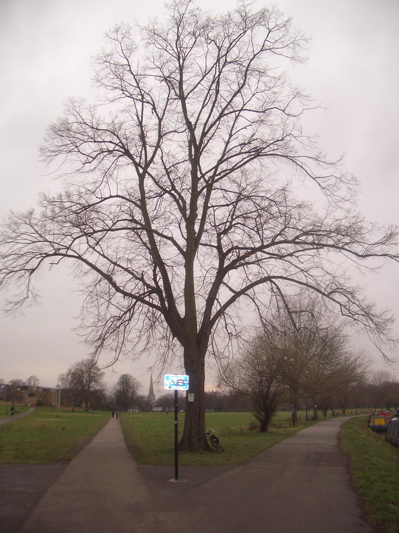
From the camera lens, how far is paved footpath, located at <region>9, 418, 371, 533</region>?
23.4ft

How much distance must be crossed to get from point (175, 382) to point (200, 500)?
111 inches

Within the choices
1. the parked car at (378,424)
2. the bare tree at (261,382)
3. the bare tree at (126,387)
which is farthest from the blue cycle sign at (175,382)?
the bare tree at (126,387)

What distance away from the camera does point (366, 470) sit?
12078 mm

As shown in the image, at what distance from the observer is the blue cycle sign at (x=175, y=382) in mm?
10945

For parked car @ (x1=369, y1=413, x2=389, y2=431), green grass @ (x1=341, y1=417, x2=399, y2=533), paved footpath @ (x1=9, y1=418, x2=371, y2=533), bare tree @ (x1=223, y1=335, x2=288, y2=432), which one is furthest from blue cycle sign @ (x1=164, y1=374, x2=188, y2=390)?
parked car @ (x1=369, y1=413, x2=389, y2=431)

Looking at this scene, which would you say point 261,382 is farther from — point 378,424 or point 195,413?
point 378,424

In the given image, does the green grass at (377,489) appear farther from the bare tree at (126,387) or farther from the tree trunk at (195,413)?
the bare tree at (126,387)

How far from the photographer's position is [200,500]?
28.8ft

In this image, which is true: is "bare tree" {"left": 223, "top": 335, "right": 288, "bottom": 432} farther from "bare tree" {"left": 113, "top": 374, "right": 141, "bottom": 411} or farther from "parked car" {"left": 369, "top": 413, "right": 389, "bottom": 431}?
"bare tree" {"left": 113, "top": 374, "right": 141, "bottom": 411}

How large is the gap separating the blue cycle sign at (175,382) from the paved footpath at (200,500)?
2.00 m

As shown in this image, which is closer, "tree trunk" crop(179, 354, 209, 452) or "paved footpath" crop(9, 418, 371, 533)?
"paved footpath" crop(9, 418, 371, 533)

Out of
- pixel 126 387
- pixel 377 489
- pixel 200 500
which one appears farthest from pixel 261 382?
pixel 126 387

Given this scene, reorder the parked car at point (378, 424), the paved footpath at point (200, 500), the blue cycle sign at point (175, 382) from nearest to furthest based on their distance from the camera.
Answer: the paved footpath at point (200, 500) < the blue cycle sign at point (175, 382) < the parked car at point (378, 424)

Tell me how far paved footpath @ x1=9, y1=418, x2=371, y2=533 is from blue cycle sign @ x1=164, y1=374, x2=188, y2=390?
2.00 metres
